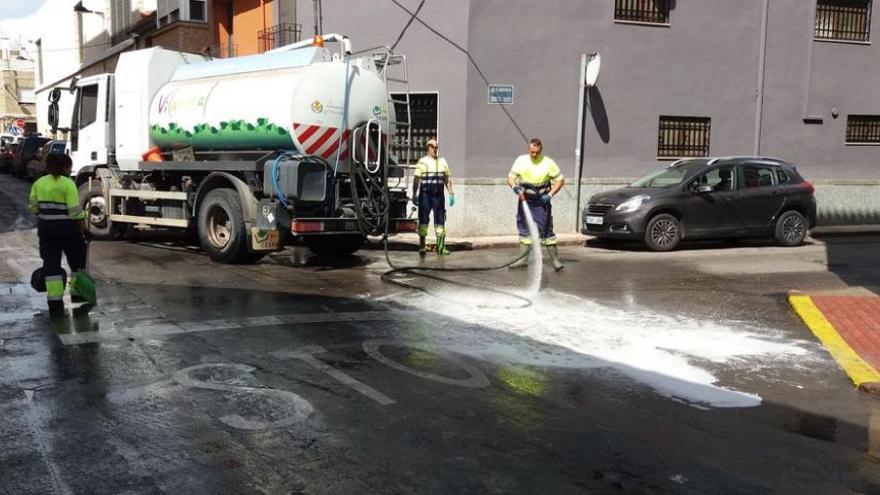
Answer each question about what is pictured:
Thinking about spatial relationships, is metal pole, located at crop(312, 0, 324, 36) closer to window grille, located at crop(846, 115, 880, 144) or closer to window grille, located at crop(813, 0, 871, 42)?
window grille, located at crop(813, 0, 871, 42)

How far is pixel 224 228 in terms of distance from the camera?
36.0 feet

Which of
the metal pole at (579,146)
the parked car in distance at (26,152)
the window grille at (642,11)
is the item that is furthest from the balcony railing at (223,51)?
the window grille at (642,11)

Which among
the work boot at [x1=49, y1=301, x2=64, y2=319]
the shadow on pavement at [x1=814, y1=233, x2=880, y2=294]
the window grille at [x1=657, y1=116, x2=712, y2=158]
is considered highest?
the window grille at [x1=657, y1=116, x2=712, y2=158]

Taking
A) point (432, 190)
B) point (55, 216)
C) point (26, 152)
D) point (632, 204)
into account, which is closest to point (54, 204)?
point (55, 216)

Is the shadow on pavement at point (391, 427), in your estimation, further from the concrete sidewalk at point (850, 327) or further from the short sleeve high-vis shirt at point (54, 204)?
the short sleeve high-vis shirt at point (54, 204)

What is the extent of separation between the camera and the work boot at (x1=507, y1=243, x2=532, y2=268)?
1052 centimetres

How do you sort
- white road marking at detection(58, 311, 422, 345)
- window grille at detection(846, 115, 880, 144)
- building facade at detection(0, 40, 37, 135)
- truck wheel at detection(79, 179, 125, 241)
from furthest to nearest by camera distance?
building facade at detection(0, 40, 37, 135) → window grille at detection(846, 115, 880, 144) → truck wheel at detection(79, 179, 125, 241) → white road marking at detection(58, 311, 422, 345)

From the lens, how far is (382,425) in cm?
433

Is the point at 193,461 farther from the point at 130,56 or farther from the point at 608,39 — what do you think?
the point at 608,39

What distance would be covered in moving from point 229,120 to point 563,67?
7071 millimetres

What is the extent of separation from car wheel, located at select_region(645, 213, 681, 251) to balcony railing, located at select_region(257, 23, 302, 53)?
9.01 m

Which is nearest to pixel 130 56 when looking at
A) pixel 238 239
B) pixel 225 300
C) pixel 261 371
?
pixel 238 239

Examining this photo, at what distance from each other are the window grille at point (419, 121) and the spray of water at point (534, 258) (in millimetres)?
4432

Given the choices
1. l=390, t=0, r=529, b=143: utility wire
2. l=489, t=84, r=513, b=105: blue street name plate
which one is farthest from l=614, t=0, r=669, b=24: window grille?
l=390, t=0, r=529, b=143: utility wire
